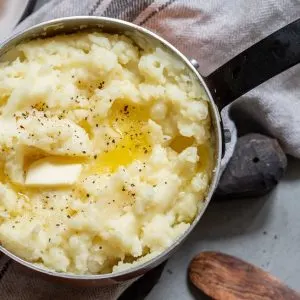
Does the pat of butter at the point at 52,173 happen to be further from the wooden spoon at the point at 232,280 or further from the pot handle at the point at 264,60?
the wooden spoon at the point at 232,280

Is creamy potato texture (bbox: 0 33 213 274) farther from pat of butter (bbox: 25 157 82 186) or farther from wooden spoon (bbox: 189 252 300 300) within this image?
wooden spoon (bbox: 189 252 300 300)

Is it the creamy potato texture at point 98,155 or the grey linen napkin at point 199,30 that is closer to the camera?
the creamy potato texture at point 98,155

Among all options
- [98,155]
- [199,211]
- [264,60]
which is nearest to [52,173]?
[98,155]

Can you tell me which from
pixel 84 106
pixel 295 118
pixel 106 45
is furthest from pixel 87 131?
pixel 295 118

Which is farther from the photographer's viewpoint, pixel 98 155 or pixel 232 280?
pixel 232 280

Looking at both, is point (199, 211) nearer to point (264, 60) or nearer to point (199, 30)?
point (264, 60)

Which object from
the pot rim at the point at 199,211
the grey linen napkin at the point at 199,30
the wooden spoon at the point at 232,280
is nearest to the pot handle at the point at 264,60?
the pot rim at the point at 199,211
